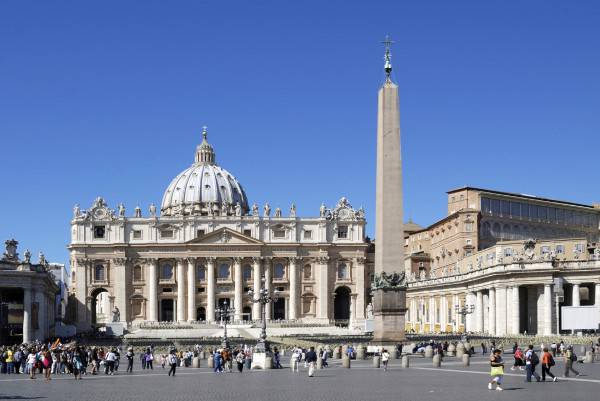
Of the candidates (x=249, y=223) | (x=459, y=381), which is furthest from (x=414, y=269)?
(x=459, y=381)

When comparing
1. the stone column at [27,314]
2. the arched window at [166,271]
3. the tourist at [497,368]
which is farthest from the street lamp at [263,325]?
the arched window at [166,271]

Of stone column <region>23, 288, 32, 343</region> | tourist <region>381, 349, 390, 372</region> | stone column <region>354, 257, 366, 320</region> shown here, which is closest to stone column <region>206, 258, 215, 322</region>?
stone column <region>354, 257, 366, 320</region>

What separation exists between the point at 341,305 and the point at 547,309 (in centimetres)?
5617

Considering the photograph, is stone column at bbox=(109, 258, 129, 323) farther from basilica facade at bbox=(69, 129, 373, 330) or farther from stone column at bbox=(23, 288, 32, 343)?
stone column at bbox=(23, 288, 32, 343)

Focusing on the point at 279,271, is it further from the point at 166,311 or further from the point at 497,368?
the point at 497,368

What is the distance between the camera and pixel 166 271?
113812mm

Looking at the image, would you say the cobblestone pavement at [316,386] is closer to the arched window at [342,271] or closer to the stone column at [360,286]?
the stone column at [360,286]

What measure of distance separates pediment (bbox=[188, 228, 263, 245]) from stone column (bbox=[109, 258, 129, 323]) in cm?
837

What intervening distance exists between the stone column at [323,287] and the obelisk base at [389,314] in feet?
240

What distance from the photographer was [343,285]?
4525 inches

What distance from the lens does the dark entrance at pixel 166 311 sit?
114 metres

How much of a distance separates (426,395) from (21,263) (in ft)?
157

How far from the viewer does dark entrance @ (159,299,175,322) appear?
11369cm

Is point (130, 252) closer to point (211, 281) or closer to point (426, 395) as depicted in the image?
point (211, 281)
